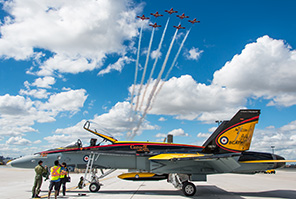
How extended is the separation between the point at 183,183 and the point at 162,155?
1.86 meters

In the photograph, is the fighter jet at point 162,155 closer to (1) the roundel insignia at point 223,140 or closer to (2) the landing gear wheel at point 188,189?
(1) the roundel insignia at point 223,140

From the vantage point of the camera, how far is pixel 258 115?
45.1ft

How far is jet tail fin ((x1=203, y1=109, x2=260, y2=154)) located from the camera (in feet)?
44.4

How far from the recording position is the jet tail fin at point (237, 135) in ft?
44.4

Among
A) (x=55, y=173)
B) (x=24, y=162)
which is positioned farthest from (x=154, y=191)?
(x=24, y=162)

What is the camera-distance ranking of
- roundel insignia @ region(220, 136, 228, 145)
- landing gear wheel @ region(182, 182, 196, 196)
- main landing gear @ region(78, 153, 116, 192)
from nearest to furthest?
landing gear wheel @ region(182, 182, 196, 196)
main landing gear @ region(78, 153, 116, 192)
roundel insignia @ region(220, 136, 228, 145)

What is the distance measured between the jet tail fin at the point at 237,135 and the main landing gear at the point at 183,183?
2.12 meters

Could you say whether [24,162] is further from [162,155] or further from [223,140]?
[223,140]

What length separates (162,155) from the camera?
41.5ft

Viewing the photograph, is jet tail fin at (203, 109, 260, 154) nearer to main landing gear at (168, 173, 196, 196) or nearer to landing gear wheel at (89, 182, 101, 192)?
main landing gear at (168, 173, 196, 196)

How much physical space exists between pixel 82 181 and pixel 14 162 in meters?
4.40

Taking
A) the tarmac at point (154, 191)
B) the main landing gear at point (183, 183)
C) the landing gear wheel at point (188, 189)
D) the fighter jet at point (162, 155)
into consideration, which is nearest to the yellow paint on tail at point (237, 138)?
the fighter jet at point (162, 155)

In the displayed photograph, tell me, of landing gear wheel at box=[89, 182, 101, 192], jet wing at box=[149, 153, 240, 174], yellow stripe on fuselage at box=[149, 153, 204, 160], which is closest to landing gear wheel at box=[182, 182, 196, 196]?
jet wing at box=[149, 153, 240, 174]

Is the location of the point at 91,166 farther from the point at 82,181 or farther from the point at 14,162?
the point at 14,162
